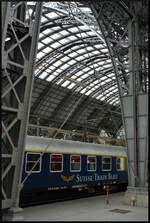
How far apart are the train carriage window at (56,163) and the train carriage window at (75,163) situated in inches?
35.9

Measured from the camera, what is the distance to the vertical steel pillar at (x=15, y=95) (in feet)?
27.2

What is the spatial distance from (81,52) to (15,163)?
102 feet

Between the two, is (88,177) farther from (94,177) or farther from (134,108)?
(134,108)

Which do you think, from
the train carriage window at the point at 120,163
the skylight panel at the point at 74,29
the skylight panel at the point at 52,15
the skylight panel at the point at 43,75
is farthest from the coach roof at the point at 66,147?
the skylight panel at the point at 43,75

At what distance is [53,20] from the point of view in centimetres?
2939

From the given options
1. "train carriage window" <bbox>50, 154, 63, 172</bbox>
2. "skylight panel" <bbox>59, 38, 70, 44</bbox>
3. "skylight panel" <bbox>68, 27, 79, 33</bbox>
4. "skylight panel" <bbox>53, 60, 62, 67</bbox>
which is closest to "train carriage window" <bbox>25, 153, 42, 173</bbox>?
"train carriage window" <bbox>50, 154, 63, 172</bbox>

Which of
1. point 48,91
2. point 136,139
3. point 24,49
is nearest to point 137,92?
point 136,139

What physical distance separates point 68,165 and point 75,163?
2.38ft

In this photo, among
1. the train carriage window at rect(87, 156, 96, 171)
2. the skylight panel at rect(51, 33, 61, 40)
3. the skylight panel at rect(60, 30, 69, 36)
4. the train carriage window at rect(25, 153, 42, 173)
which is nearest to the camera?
the train carriage window at rect(25, 153, 42, 173)

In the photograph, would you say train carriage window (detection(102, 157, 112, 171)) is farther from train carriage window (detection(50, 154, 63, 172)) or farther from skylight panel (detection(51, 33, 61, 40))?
skylight panel (detection(51, 33, 61, 40))

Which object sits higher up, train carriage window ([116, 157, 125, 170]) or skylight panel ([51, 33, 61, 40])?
skylight panel ([51, 33, 61, 40])

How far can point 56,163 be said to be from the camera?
14961 millimetres

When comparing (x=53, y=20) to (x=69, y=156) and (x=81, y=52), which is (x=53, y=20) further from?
(x=69, y=156)

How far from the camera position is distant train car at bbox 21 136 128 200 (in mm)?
13641
